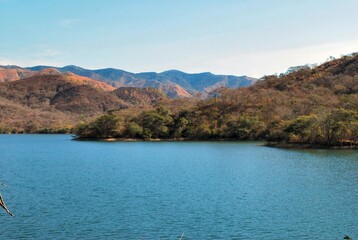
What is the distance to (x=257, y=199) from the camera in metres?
26.4

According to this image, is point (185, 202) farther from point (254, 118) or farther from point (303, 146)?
point (254, 118)

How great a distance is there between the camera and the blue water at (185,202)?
19.2 metres

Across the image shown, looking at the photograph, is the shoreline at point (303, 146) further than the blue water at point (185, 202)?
Yes

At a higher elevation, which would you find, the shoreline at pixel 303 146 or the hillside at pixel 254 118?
the hillside at pixel 254 118

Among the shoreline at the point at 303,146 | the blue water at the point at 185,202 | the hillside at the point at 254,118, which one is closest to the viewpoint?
the blue water at the point at 185,202

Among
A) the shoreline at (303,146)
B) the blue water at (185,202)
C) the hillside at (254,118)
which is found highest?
the hillside at (254,118)

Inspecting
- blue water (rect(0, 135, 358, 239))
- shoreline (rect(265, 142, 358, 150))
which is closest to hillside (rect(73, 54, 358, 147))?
shoreline (rect(265, 142, 358, 150))

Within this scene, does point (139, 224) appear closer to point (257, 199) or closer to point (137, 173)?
point (257, 199)

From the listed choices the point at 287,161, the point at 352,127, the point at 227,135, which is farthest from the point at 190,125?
the point at 287,161

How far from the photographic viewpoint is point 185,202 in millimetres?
25516

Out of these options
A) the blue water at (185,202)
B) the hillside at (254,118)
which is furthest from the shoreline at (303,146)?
the blue water at (185,202)

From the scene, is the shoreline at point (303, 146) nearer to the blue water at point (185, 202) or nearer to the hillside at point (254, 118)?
the hillside at point (254, 118)

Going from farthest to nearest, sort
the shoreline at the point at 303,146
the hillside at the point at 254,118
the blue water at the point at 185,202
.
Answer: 1. the hillside at the point at 254,118
2. the shoreline at the point at 303,146
3. the blue water at the point at 185,202

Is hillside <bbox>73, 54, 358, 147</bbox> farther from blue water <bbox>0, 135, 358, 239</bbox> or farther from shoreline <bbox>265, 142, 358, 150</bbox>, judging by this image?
blue water <bbox>0, 135, 358, 239</bbox>
